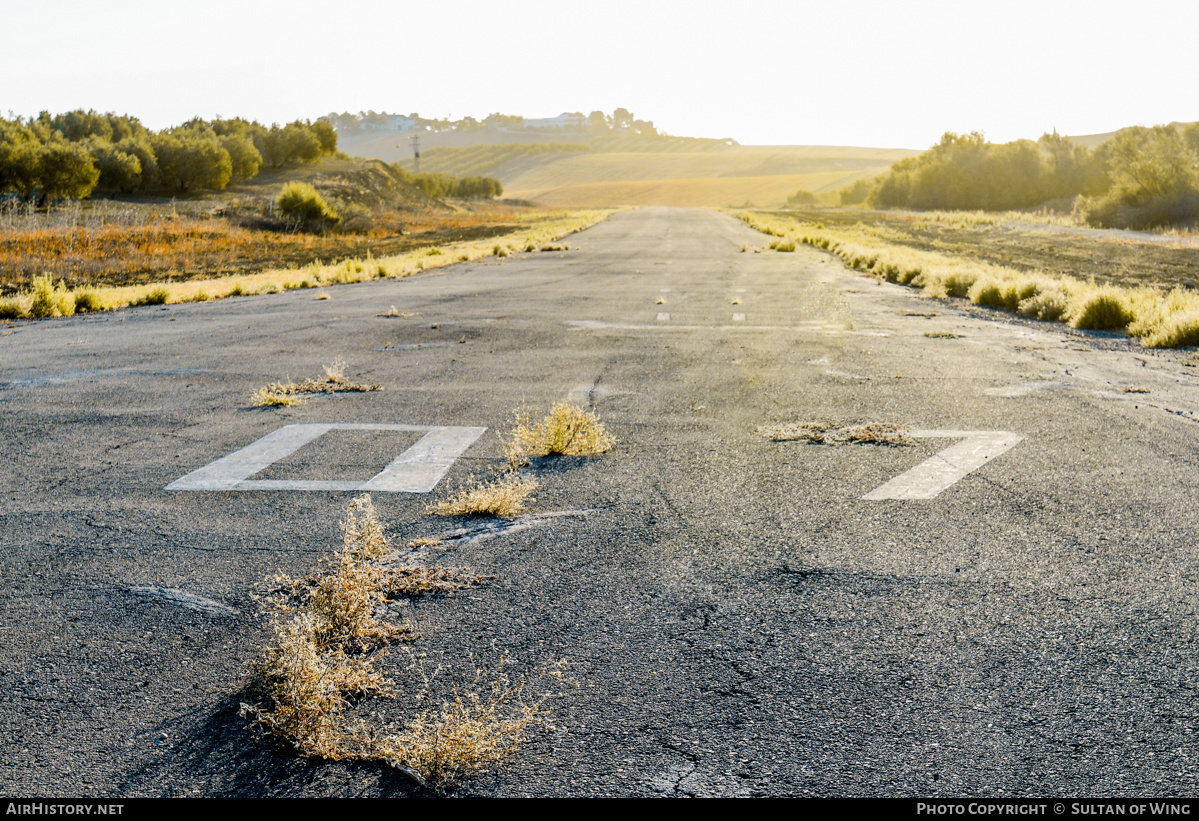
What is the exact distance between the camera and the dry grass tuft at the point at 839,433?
6.94 metres

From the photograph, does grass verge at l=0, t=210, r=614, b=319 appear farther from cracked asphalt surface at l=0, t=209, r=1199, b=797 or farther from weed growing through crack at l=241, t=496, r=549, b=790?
weed growing through crack at l=241, t=496, r=549, b=790

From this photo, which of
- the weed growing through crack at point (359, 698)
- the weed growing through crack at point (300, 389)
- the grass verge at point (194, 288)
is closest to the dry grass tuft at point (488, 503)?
the weed growing through crack at point (359, 698)

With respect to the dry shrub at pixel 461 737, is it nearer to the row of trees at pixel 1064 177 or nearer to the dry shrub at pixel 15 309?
the dry shrub at pixel 15 309

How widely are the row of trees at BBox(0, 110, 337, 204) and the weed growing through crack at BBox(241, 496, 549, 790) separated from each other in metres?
47.8

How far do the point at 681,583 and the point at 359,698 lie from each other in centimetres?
168

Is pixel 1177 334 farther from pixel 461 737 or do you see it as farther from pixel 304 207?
pixel 304 207

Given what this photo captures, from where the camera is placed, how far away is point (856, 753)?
2869 millimetres

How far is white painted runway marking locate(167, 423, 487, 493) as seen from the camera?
593cm

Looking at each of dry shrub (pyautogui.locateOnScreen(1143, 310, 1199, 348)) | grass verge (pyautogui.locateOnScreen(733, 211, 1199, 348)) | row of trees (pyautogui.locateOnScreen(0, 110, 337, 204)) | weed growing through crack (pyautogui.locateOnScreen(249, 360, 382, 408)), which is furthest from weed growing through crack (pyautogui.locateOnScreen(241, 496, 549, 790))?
row of trees (pyautogui.locateOnScreen(0, 110, 337, 204))

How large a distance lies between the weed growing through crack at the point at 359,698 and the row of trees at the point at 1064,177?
2139 inches
